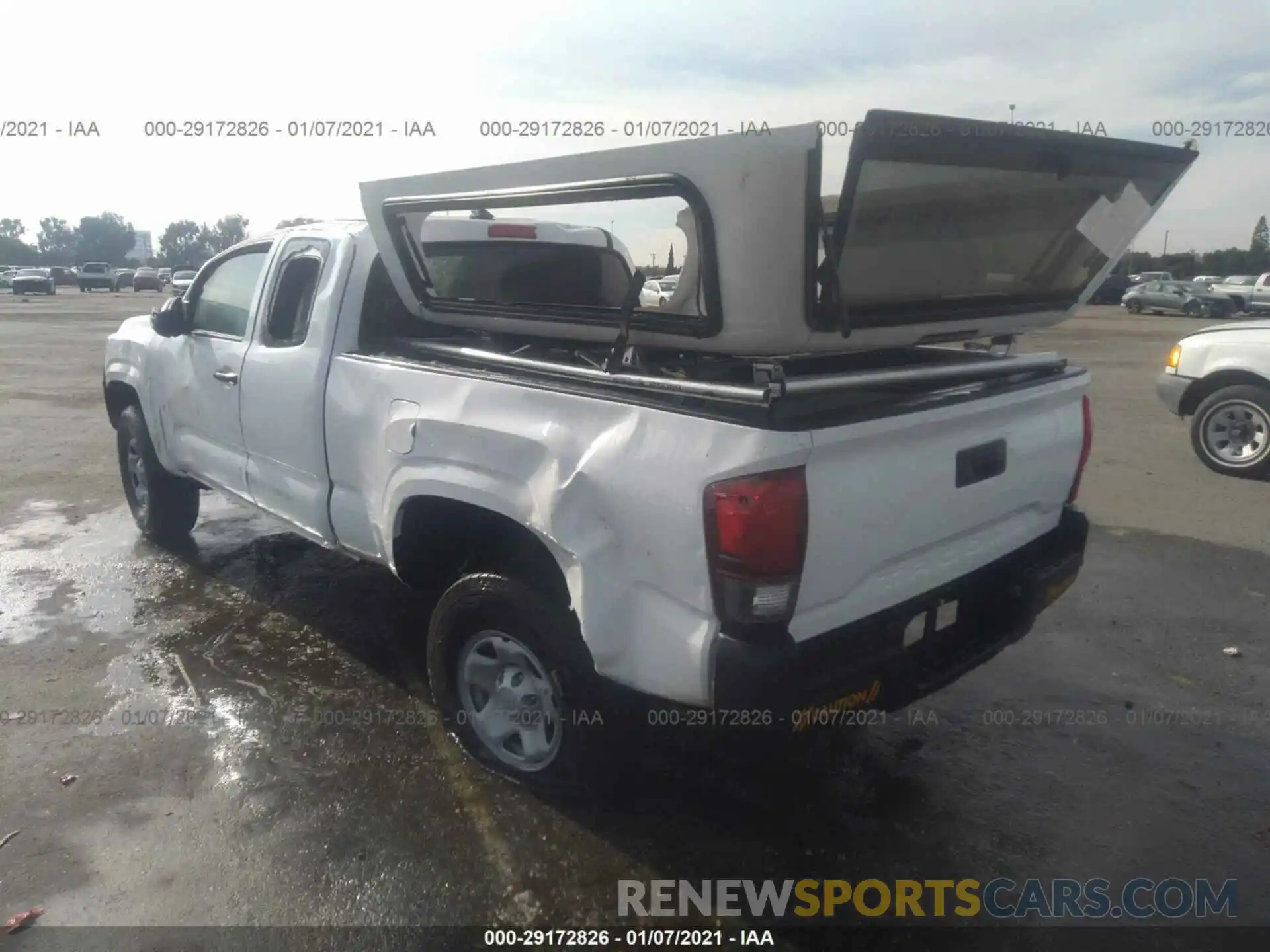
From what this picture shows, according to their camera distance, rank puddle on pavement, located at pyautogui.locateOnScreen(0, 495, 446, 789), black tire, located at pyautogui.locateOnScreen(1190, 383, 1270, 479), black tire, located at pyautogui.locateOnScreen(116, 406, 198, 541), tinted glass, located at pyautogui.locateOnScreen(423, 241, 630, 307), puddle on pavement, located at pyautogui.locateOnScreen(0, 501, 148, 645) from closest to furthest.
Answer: puddle on pavement, located at pyautogui.locateOnScreen(0, 495, 446, 789) < tinted glass, located at pyautogui.locateOnScreen(423, 241, 630, 307) < puddle on pavement, located at pyautogui.locateOnScreen(0, 501, 148, 645) < black tire, located at pyautogui.locateOnScreen(116, 406, 198, 541) < black tire, located at pyautogui.locateOnScreen(1190, 383, 1270, 479)

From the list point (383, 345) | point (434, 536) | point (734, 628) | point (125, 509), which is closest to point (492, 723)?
point (434, 536)

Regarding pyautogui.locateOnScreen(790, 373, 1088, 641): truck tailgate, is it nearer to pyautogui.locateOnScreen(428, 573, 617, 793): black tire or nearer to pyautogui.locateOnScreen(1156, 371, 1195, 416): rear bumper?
pyautogui.locateOnScreen(428, 573, 617, 793): black tire

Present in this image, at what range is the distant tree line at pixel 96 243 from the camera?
274ft

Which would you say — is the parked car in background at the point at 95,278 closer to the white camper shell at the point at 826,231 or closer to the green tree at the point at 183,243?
the green tree at the point at 183,243

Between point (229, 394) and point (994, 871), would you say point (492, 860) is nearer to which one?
point (994, 871)

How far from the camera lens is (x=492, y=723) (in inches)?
128

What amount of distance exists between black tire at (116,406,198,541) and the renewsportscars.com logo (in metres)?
4.07

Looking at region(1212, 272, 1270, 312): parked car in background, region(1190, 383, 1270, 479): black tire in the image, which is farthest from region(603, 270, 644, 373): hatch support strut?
region(1212, 272, 1270, 312): parked car in background

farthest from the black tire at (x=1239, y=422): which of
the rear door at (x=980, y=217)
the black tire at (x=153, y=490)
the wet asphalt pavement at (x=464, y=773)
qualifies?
the black tire at (x=153, y=490)

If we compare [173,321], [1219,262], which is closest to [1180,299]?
[1219,262]

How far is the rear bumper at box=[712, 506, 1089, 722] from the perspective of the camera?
7.73 ft

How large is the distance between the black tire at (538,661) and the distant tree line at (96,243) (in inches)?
3310

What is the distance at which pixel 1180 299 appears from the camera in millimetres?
33625

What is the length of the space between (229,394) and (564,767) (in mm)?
2635
